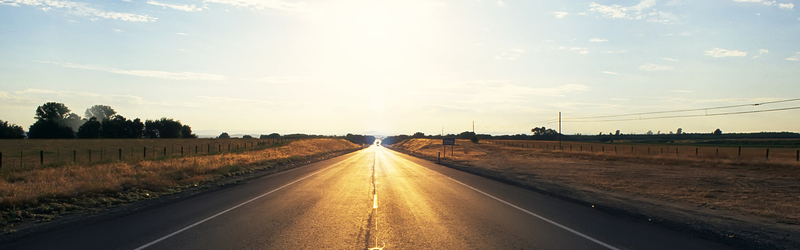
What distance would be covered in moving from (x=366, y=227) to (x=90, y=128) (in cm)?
12175

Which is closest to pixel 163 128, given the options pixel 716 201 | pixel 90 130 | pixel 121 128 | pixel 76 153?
pixel 121 128

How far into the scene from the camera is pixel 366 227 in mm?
8914

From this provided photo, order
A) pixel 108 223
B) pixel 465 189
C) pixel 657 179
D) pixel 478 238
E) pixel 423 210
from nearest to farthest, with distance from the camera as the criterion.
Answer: pixel 478 238 → pixel 108 223 → pixel 423 210 → pixel 465 189 → pixel 657 179

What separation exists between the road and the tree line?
10680 centimetres

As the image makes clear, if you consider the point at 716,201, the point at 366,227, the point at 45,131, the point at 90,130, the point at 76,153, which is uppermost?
the point at 90,130

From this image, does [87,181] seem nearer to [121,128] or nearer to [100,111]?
[121,128]

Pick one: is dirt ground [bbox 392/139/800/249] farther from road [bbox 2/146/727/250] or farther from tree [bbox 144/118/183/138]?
tree [bbox 144/118/183/138]

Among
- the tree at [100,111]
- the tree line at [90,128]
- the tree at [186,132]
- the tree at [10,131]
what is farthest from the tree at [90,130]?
the tree at [100,111]

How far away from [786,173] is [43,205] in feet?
113

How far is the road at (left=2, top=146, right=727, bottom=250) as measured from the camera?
7.53 metres

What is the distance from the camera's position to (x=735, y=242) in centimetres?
795

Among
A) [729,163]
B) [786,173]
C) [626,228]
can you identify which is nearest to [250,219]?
[626,228]

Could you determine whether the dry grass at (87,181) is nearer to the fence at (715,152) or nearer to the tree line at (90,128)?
the fence at (715,152)

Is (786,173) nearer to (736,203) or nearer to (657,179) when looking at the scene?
(657,179)
